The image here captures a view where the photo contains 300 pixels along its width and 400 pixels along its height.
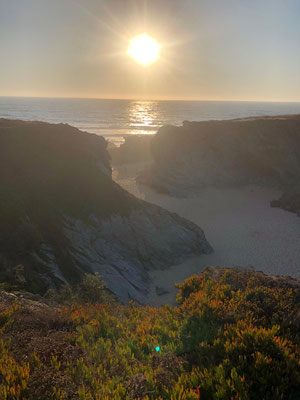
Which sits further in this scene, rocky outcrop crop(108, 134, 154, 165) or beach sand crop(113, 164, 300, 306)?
rocky outcrop crop(108, 134, 154, 165)

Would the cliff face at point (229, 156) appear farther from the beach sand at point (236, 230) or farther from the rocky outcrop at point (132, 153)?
the rocky outcrop at point (132, 153)

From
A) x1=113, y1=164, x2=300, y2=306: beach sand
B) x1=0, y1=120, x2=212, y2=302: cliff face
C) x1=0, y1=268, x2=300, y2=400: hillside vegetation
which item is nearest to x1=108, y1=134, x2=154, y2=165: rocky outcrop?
x1=113, y1=164, x2=300, y2=306: beach sand

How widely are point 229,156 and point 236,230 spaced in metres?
17.4

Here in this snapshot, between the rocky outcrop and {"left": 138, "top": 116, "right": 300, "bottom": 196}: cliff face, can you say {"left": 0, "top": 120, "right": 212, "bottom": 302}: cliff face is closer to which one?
{"left": 138, "top": 116, "right": 300, "bottom": 196}: cliff face

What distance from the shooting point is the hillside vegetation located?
425 cm

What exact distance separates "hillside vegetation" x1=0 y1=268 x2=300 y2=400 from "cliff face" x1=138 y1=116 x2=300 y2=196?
98.1ft

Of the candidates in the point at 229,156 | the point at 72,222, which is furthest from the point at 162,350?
the point at 229,156

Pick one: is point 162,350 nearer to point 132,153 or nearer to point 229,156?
point 229,156

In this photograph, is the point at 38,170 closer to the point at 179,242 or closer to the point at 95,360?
the point at 179,242

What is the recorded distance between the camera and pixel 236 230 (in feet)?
85.6

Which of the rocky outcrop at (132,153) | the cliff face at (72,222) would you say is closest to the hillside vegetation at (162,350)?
the cliff face at (72,222)

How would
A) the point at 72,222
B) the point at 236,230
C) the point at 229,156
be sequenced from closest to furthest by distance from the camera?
the point at 72,222 < the point at 236,230 < the point at 229,156

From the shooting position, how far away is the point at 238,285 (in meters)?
8.80

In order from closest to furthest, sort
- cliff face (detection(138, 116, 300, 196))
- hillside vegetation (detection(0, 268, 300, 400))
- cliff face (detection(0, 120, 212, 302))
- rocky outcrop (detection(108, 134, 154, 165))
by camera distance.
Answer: hillside vegetation (detection(0, 268, 300, 400)) < cliff face (detection(0, 120, 212, 302)) < cliff face (detection(138, 116, 300, 196)) < rocky outcrop (detection(108, 134, 154, 165))
